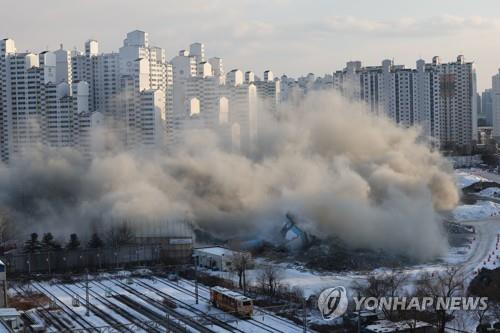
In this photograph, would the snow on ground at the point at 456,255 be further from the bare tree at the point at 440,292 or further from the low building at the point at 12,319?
the low building at the point at 12,319

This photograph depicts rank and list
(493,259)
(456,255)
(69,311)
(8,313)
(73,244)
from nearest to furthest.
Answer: (8,313), (69,311), (493,259), (456,255), (73,244)

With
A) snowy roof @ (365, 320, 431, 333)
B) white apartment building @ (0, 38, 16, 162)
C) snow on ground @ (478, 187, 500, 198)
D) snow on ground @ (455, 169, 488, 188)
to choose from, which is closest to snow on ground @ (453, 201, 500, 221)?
snow on ground @ (478, 187, 500, 198)

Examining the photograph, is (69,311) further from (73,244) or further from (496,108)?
(496,108)

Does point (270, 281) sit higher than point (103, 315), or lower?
higher

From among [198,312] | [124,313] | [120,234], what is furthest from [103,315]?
[120,234]

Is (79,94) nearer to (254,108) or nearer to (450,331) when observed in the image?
(254,108)

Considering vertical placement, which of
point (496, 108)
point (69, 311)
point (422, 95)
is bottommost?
point (69, 311)

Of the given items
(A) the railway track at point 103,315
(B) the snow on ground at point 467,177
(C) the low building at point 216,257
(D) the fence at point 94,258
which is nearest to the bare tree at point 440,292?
(A) the railway track at point 103,315
